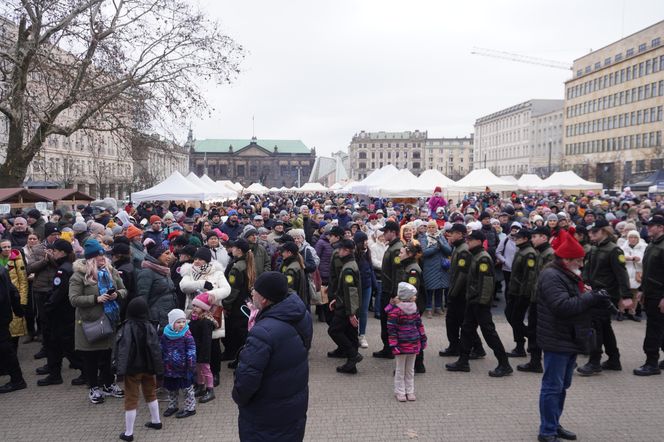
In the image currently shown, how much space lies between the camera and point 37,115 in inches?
655

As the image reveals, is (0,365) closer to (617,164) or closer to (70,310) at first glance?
(70,310)

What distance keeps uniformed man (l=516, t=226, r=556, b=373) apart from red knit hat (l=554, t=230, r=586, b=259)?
2087 millimetres

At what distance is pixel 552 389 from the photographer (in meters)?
4.70

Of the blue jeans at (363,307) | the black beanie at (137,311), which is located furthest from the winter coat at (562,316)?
the black beanie at (137,311)

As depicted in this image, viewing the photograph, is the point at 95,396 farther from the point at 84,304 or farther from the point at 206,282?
the point at 206,282

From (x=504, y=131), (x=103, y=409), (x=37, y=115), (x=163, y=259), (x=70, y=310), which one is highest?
(x=504, y=131)

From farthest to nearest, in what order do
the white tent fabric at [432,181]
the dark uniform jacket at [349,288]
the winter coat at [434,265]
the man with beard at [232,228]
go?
1. the white tent fabric at [432,181]
2. the man with beard at [232,228]
3. the winter coat at [434,265]
4. the dark uniform jacket at [349,288]

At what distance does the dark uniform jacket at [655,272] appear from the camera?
6.33 metres

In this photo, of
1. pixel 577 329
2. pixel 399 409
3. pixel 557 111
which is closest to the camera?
pixel 577 329

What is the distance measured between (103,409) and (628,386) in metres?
6.19

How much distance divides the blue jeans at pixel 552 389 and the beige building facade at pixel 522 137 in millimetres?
80522

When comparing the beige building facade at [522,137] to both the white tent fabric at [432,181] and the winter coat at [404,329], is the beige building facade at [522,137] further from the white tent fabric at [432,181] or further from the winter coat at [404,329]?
the winter coat at [404,329]

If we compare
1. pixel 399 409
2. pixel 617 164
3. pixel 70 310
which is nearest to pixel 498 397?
pixel 399 409

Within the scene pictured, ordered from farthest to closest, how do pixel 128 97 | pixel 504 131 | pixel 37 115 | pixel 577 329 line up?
pixel 504 131 < pixel 128 97 < pixel 37 115 < pixel 577 329
